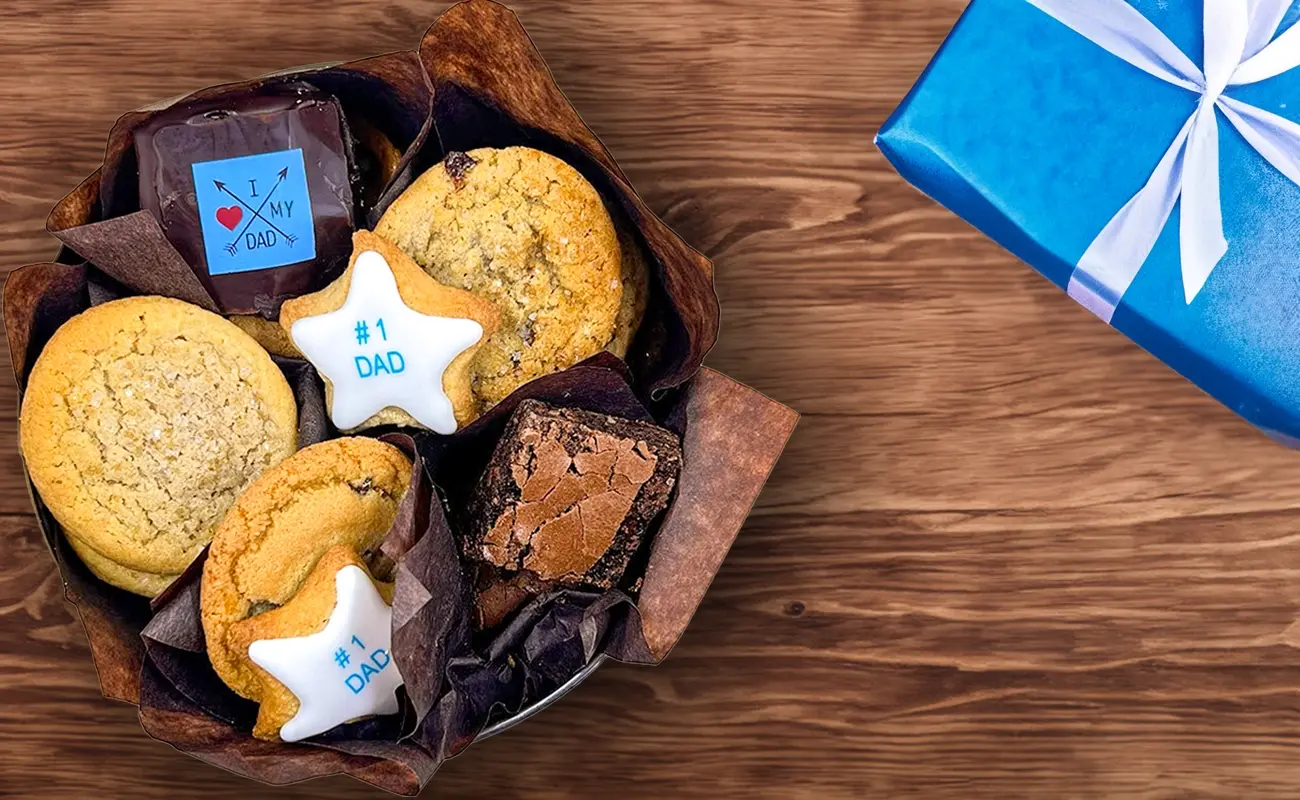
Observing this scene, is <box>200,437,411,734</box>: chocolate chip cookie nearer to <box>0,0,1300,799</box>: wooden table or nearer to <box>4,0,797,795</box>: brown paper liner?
<box>4,0,797,795</box>: brown paper liner

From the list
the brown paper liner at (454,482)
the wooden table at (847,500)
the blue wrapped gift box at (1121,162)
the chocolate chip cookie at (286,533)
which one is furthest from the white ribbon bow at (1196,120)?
the chocolate chip cookie at (286,533)

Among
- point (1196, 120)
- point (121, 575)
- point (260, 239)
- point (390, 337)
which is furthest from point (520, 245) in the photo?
point (1196, 120)

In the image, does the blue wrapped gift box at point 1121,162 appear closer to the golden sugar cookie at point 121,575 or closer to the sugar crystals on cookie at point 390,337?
the sugar crystals on cookie at point 390,337

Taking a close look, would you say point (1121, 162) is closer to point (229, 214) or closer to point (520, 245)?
point (520, 245)

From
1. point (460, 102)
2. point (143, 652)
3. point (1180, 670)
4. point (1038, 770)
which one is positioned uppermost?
point (460, 102)

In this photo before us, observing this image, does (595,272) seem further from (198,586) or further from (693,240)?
(198,586)

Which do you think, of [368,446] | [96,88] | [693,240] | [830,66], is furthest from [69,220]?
[830,66]
